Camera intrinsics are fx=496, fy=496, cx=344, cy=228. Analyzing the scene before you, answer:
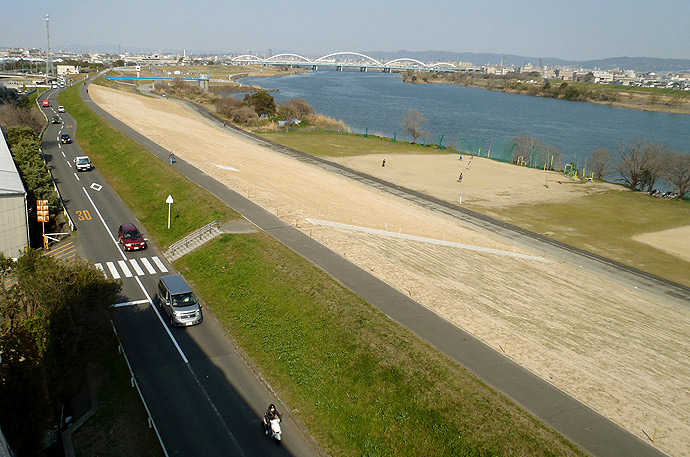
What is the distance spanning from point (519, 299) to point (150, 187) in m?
30.7

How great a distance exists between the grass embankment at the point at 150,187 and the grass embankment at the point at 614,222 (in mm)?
26882

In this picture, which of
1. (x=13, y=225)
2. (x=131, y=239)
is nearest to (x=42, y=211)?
(x=13, y=225)

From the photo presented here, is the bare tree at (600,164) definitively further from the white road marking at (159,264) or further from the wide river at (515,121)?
the white road marking at (159,264)

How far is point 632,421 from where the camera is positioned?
1708 centimetres

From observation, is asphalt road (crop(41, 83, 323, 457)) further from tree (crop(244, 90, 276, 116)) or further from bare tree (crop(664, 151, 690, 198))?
tree (crop(244, 90, 276, 116))

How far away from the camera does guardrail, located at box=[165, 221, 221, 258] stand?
3094cm

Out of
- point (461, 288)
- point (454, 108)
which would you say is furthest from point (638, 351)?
point (454, 108)

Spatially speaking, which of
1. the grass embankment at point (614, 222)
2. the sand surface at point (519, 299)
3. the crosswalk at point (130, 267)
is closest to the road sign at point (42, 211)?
the crosswalk at point (130, 267)

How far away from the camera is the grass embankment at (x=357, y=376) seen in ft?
50.2

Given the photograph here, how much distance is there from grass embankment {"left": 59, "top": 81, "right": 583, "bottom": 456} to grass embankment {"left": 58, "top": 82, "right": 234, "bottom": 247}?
21.6 ft

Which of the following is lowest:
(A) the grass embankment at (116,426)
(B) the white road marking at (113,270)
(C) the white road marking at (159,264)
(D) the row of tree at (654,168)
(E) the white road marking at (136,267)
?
(A) the grass embankment at (116,426)

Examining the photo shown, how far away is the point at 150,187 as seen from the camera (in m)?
41.8

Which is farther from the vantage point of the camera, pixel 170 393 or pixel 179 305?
pixel 179 305

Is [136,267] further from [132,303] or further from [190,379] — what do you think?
[190,379]
